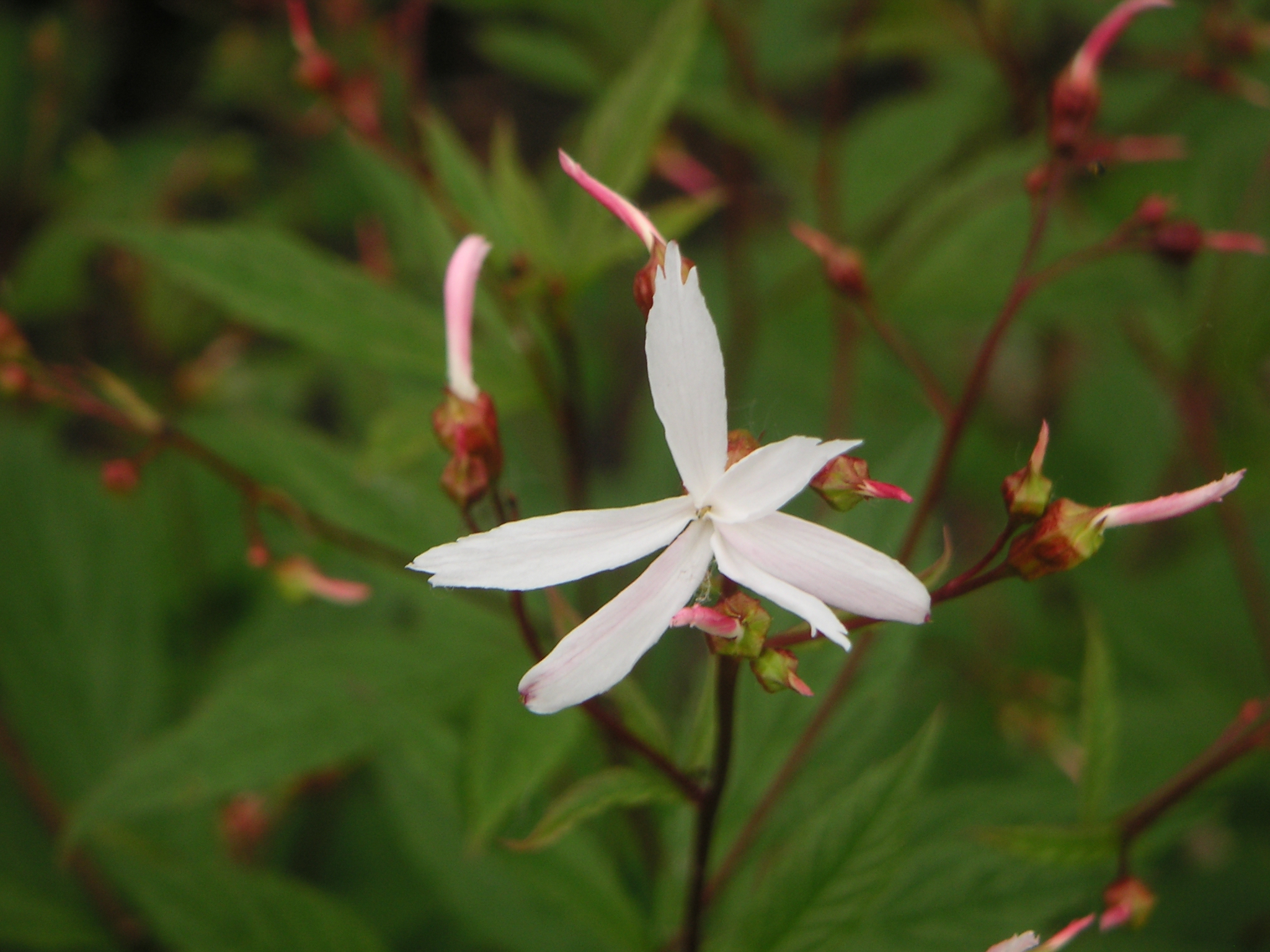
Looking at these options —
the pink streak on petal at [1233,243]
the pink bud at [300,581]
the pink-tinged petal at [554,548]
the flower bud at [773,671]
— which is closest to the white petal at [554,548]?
the pink-tinged petal at [554,548]

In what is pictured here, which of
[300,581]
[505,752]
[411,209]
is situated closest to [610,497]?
[411,209]

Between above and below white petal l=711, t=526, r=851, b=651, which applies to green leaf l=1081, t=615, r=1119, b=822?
above

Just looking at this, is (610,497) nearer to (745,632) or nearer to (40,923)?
(40,923)

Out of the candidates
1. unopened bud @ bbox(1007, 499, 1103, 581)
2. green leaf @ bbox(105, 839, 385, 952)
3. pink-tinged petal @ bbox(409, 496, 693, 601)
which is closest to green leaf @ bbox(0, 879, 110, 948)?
green leaf @ bbox(105, 839, 385, 952)

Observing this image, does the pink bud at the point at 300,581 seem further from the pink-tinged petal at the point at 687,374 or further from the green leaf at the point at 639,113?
the pink-tinged petal at the point at 687,374

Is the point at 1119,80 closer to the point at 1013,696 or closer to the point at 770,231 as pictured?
the point at 770,231

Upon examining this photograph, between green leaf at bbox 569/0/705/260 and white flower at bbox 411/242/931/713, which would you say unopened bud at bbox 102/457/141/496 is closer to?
green leaf at bbox 569/0/705/260
